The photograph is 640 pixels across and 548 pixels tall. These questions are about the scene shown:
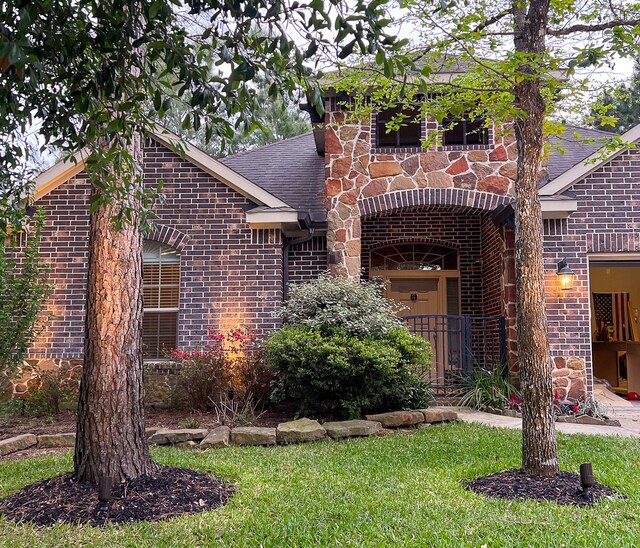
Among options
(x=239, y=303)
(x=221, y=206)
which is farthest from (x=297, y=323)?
(x=221, y=206)

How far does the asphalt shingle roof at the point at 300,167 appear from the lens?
35.9 ft

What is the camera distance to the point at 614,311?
559 inches

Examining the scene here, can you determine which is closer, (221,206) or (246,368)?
(246,368)

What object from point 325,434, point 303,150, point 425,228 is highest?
point 303,150

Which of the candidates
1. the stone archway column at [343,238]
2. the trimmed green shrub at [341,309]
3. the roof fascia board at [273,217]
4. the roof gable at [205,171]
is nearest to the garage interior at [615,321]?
the stone archway column at [343,238]

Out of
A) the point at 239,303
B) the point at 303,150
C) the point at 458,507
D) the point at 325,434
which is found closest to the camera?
the point at 458,507

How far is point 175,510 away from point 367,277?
8554 millimetres

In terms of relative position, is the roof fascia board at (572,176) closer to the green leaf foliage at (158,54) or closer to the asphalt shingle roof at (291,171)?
the asphalt shingle roof at (291,171)

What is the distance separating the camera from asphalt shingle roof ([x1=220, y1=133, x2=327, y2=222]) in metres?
11.0

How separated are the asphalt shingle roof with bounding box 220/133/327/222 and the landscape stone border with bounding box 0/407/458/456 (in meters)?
4.15

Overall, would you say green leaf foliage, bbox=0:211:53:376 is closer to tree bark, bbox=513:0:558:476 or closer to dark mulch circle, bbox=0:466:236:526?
dark mulch circle, bbox=0:466:236:526

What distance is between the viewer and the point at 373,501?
4336 millimetres

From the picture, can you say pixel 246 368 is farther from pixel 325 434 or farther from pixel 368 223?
pixel 368 223

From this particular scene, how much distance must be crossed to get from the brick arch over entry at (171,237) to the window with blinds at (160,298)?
0.20 meters
